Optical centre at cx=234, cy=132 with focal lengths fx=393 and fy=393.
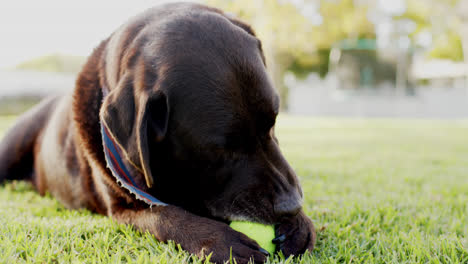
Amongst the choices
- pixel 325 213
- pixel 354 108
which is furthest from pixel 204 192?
pixel 354 108

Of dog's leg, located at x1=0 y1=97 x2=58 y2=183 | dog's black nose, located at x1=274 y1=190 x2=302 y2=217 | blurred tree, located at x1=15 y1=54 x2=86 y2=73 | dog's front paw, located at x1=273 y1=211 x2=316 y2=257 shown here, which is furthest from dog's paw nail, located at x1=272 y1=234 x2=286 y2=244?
blurred tree, located at x1=15 y1=54 x2=86 y2=73

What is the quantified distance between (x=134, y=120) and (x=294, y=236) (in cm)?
101

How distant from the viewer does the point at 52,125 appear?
3469 millimetres

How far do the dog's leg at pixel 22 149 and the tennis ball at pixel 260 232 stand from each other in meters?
2.81

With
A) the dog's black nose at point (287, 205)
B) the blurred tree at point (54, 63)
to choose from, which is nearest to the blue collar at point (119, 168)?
the dog's black nose at point (287, 205)

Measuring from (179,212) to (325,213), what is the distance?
3.76 ft

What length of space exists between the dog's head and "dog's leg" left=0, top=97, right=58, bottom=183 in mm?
2286

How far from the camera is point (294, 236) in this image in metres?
2.03

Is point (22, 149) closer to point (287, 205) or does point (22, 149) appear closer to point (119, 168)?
point (119, 168)

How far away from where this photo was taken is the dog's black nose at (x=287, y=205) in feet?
6.64

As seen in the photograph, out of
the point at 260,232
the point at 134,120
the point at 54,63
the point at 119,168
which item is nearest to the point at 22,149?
the point at 119,168

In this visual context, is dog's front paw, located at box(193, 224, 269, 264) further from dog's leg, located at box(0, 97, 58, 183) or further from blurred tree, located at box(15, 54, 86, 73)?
blurred tree, located at box(15, 54, 86, 73)

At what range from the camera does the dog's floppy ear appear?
6.40ft

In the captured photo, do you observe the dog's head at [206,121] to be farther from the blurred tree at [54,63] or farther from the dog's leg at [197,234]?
the blurred tree at [54,63]
